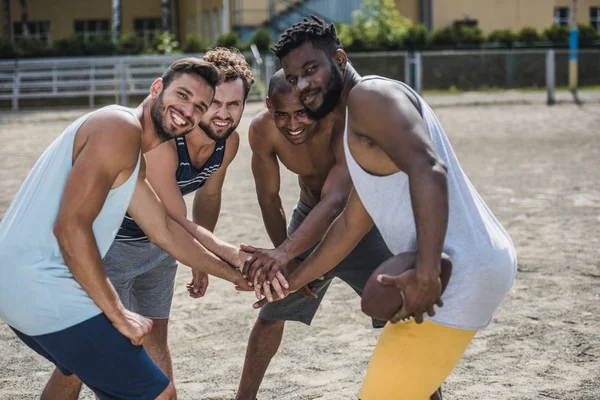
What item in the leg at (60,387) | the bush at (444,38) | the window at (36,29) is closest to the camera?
the leg at (60,387)

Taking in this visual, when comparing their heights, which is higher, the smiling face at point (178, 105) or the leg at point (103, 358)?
the smiling face at point (178, 105)

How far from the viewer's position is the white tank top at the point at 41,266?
3.24 metres

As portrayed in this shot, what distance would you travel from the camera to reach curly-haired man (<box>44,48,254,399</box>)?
4625 millimetres

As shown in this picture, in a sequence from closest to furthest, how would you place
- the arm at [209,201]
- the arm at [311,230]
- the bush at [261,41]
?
the arm at [311,230] < the arm at [209,201] < the bush at [261,41]

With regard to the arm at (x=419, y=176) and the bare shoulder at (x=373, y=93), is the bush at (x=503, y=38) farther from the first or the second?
the arm at (x=419, y=176)

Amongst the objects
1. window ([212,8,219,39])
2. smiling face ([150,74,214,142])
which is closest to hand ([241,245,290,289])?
smiling face ([150,74,214,142])

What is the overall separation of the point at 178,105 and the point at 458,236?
1.40m

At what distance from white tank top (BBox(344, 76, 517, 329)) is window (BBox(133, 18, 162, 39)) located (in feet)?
129

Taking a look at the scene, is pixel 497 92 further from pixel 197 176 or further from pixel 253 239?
pixel 197 176

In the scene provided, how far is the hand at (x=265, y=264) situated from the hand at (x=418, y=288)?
164 centimetres

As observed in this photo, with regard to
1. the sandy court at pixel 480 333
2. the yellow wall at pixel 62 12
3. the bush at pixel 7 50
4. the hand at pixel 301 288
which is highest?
the yellow wall at pixel 62 12

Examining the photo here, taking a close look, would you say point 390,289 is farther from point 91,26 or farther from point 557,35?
point 91,26

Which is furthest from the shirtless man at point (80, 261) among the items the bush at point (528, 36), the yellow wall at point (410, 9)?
the yellow wall at point (410, 9)

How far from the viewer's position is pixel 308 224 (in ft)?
15.7
